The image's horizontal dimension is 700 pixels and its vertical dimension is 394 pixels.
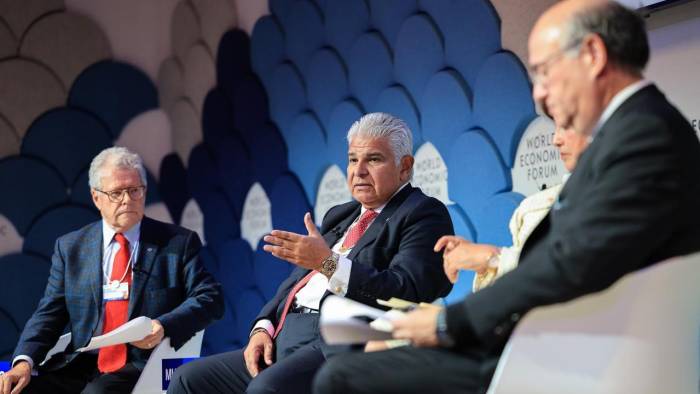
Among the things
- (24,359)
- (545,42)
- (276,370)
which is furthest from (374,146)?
(24,359)

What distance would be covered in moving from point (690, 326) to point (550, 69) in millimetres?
615

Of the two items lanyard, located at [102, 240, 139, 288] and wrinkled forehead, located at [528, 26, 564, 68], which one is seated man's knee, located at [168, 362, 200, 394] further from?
wrinkled forehead, located at [528, 26, 564, 68]

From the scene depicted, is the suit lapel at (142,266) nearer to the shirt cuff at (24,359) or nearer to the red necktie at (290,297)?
the shirt cuff at (24,359)

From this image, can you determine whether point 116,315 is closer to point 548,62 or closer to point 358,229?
point 358,229

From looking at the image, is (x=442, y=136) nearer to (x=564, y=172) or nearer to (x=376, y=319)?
(x=564, y=172)

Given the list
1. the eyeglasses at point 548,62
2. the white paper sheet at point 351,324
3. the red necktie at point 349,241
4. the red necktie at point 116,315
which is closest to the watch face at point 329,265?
the red necktie at point 349,241

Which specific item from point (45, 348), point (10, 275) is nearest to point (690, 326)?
point (45, 348)

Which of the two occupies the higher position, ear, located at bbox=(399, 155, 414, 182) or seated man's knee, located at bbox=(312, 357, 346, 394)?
ear, located at bbox=(399, 155, 414, 182)

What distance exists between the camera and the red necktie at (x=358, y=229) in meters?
3.24

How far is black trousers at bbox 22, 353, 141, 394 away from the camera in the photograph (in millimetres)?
3482

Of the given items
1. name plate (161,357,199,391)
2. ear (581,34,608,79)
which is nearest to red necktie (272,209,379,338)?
name plate (161,357,199,391)

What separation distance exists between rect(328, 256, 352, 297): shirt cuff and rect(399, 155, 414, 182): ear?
67 centimetres

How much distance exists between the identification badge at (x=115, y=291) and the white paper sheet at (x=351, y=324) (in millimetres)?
2117

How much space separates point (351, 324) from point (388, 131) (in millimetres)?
1560
